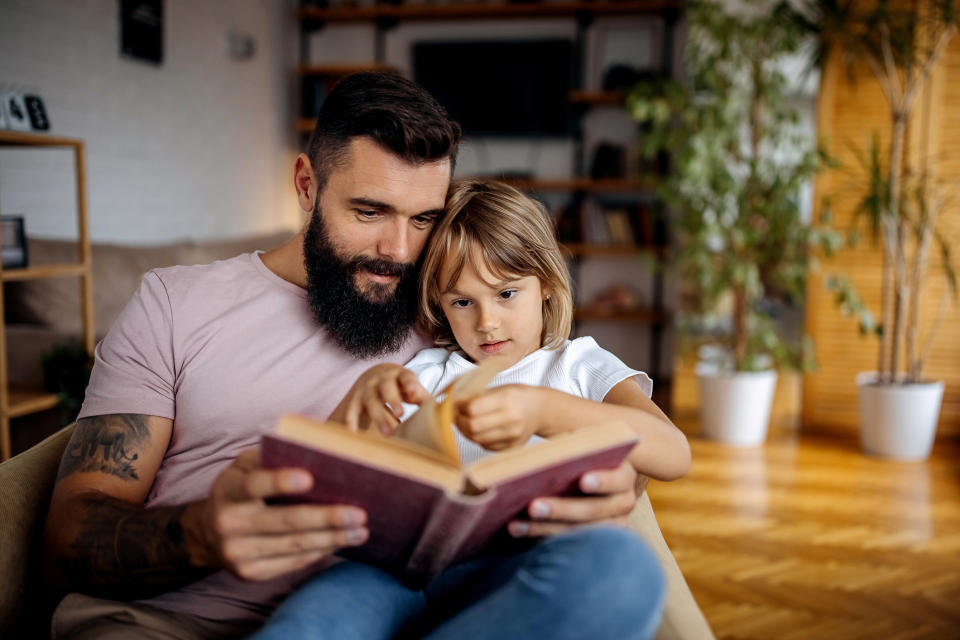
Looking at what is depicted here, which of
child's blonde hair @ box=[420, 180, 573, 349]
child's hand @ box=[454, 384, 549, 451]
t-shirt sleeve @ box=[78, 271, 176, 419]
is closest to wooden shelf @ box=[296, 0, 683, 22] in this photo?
child's blonde hair @ box=[420, 180, 573, 349]

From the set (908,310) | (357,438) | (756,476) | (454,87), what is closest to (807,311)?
(908,310)

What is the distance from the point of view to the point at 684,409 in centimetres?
453

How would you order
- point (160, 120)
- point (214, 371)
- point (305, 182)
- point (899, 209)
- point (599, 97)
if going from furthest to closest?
point (599, 97) < point (160, 120) < point (899, 209) < point (305, 182) < point (214, 371)

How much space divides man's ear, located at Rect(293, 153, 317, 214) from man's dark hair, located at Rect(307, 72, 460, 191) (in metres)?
0.04

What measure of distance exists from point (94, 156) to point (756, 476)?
3108mm

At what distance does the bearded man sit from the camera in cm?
87

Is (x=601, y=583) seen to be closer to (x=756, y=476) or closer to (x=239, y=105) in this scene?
(x=756, y=476)

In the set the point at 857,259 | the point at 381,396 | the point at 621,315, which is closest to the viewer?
the point at 381,396

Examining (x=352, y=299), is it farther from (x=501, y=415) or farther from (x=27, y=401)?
(x=27, y=401)

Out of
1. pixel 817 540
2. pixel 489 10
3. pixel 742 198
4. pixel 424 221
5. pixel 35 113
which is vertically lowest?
pixel 817 540

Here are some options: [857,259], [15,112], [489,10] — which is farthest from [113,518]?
[489,10]

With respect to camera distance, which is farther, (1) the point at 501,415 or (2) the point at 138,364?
(2) the point at 138,364

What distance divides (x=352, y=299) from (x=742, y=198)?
9.34ft

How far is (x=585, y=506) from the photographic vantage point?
875mm
